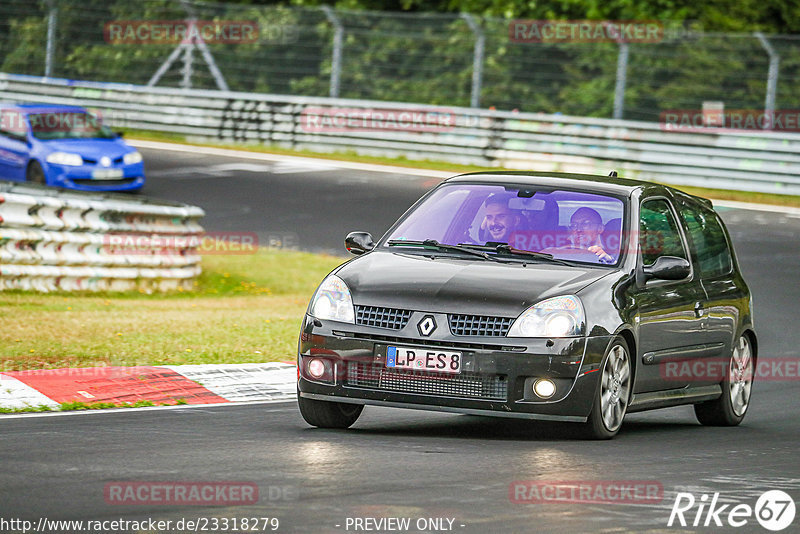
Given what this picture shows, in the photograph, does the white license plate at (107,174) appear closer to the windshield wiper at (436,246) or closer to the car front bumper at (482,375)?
the windshield wiper at (436,246)

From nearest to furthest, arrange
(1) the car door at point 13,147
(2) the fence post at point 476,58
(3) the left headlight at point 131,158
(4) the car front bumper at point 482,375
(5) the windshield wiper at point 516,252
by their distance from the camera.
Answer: (4) the car front bumper at point 482,375 < (5) the windshield wiper at point 516,252 < (1) the car door at point 13,147 < (3) the left headlight at point 131,158 < (2) the fence post at point 476,58

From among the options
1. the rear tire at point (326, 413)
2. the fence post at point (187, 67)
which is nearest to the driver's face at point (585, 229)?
the rear tire at point (326, 413)

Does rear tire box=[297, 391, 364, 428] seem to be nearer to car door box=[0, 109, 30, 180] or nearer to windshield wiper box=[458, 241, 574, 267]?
windshield wiper box=[458, 241, 574, 267]

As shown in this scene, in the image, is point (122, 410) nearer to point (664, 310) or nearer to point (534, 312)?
point (534, 312)

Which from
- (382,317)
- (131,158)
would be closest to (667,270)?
(382,317)

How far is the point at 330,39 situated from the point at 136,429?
914 inches

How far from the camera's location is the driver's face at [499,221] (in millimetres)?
9164

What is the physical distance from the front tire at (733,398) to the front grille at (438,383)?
2495 millimetres

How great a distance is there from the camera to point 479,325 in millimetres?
8070

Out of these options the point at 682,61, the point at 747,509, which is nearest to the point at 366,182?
the point at 682,61

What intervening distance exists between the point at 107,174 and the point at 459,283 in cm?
1684

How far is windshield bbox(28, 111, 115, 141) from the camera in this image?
976 inches

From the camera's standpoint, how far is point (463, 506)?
6391 millimetres

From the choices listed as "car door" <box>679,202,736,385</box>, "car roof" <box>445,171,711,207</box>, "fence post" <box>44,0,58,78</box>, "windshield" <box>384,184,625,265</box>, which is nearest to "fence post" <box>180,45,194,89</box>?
"fence post" <box>44,0,58,78</box>
